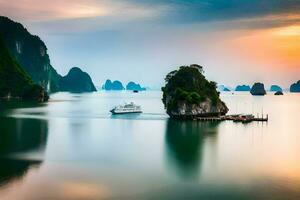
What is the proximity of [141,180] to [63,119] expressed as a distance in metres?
58.6

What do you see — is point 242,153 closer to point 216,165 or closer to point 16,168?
point 216,165

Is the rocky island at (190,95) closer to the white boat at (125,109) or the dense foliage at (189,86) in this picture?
the dense foliage at (189,86)

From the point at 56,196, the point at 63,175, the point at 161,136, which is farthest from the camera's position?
the point at 161,136

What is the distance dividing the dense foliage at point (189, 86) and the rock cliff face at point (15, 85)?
8422 cm

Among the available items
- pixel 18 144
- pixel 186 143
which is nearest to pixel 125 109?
pixel 186 143

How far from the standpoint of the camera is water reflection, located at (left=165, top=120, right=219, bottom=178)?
149ft

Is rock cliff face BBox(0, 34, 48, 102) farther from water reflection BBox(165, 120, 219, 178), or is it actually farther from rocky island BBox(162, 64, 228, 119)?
water reflection BBox(165, 120, 219, 178)

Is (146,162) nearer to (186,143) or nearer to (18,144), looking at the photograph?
(186,143)

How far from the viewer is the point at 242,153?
55156mm

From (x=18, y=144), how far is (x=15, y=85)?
13471 cm


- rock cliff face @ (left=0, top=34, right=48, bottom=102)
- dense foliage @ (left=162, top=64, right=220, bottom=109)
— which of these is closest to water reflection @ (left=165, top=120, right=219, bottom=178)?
dense foliage @ (left=162, top=64, right=220, bottom=109)

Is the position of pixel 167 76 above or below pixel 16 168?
above

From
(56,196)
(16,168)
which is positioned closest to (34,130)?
(16,168)

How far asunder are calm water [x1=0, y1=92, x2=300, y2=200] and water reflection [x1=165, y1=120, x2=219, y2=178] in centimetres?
12
